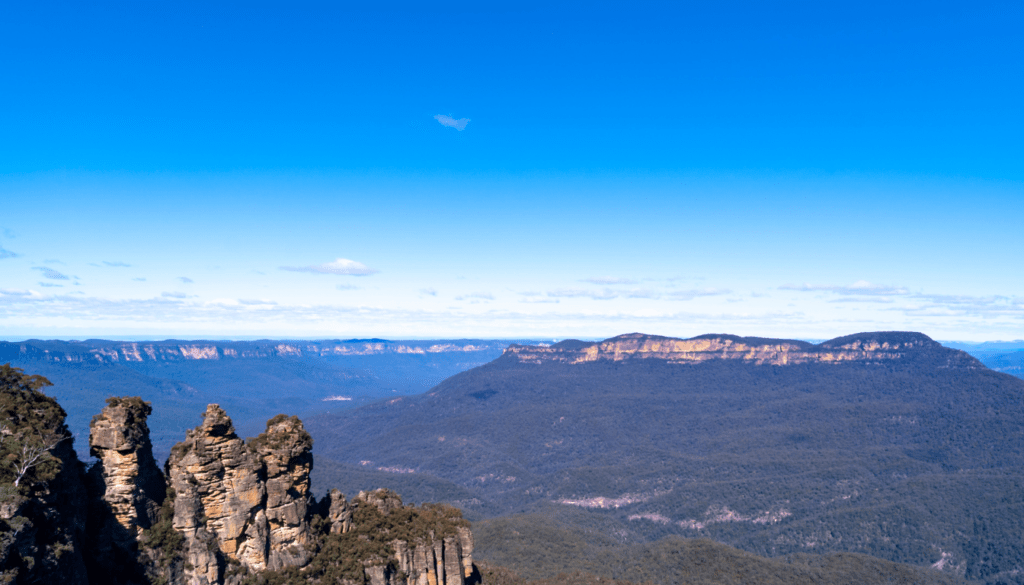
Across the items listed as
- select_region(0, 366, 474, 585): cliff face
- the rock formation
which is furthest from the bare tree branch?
the rock formation

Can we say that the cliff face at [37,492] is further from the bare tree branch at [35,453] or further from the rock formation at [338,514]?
the rock formation at [338,514]

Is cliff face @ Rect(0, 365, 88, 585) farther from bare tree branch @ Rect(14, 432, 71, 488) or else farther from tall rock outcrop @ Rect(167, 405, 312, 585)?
tall rock outcrop @ Rect(167, 405, 312, 585)

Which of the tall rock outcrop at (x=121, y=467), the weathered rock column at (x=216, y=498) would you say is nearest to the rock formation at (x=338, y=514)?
the weathered rock column at (x=216, y=498)

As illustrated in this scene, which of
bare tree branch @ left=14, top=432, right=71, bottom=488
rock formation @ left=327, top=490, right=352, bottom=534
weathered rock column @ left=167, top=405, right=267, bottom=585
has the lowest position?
rock formation @ left=327, top=490, right=352, bottom=534

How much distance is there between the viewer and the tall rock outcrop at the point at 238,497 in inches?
1315

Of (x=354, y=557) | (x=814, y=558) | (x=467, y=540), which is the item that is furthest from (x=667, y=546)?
(x=354, y=557)

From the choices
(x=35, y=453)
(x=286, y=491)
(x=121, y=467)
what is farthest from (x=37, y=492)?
(x=286, y=491)

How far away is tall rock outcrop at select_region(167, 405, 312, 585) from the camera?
33.4 m

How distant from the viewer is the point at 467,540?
4462 cm

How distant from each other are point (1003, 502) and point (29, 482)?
200m

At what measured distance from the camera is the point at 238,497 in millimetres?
35281

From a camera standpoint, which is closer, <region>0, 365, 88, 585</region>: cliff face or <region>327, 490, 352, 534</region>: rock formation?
<region>0, 365, 88, 585</region>: cliff face

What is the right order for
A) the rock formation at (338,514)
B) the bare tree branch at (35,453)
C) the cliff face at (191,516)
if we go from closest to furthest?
the bare tree branch at (35,453), the cliff face at (191,516), the rock formation at (338,514)

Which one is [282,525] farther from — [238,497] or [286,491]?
[238,497]
